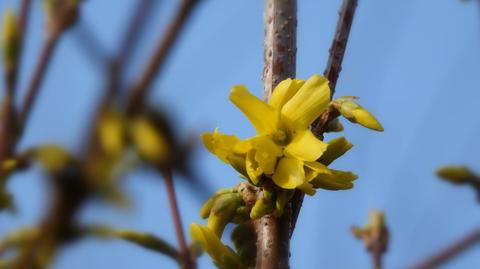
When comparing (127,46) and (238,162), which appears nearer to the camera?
(238,162)

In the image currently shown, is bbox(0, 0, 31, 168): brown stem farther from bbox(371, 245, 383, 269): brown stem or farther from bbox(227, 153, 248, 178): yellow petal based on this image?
bbox(371, 245, 383, 269): brown stem

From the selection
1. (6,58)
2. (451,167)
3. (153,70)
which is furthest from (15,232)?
(451,167)

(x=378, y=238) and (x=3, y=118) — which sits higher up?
(x=3, y=118)

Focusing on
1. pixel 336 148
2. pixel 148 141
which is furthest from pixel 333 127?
pixel 148 141

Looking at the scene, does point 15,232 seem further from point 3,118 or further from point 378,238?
point 378,238

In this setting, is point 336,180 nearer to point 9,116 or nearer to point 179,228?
point 179,228

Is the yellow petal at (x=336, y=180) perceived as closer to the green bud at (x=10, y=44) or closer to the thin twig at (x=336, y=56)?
the thin twig at (x=336, y=56)

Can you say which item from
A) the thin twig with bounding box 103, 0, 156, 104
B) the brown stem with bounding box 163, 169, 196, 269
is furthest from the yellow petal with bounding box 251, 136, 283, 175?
the thin twig with bounding box 103, 0, 156, 104
